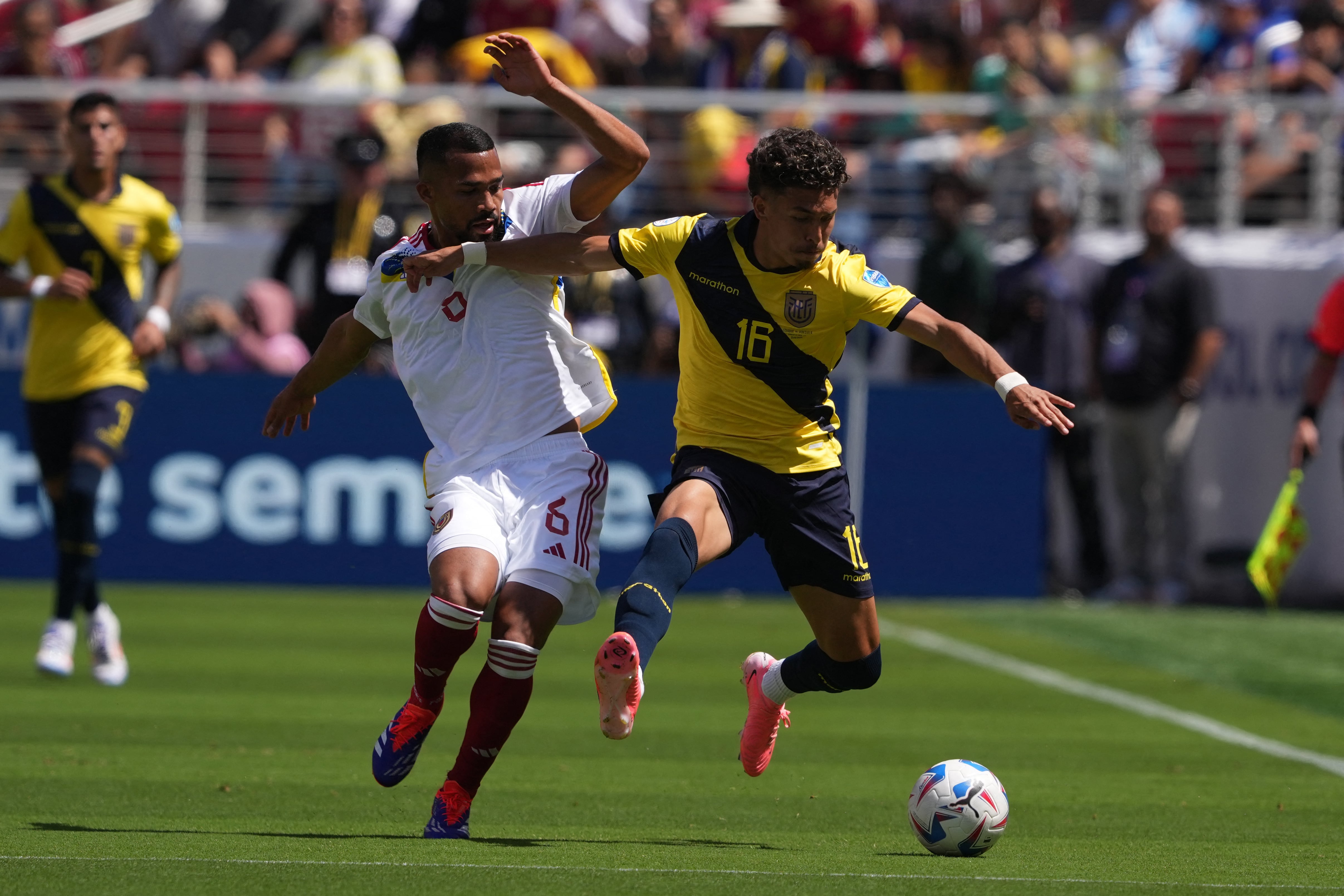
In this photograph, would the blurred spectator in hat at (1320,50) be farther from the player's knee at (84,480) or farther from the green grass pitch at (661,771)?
the player's knee at (84,480)

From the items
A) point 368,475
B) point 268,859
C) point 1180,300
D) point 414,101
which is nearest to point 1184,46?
point 1180,300

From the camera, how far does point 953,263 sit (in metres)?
14.9

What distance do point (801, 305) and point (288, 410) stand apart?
183 cm

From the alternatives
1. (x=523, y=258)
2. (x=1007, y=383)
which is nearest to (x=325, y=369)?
(x=523, y=258)

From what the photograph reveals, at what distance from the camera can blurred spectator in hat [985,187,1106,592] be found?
15086 mm

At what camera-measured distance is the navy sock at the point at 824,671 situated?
278 inches

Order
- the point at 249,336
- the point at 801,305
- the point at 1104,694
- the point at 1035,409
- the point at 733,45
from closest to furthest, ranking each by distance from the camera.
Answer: the point at 1035,409, the point at 801,305, the point at 1104,694, the point at 249,336, the point at 733,45

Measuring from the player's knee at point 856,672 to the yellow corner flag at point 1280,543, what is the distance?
2.76m

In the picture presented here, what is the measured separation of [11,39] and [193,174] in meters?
3.68

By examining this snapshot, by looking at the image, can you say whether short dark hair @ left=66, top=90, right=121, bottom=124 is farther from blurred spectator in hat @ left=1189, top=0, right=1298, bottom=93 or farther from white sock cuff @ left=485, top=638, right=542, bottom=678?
blurred spectator in hat @ left=1189, top=0, right=1298, bottom=93

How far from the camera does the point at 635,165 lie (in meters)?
6.54

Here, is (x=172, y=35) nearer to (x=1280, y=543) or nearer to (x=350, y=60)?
(x=350, y=60)

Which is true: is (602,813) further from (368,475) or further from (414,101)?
(414,101)

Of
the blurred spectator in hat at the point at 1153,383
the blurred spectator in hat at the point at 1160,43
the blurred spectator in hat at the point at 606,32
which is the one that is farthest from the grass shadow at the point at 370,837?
the blurred spectator in hat at the point at 1160,43
